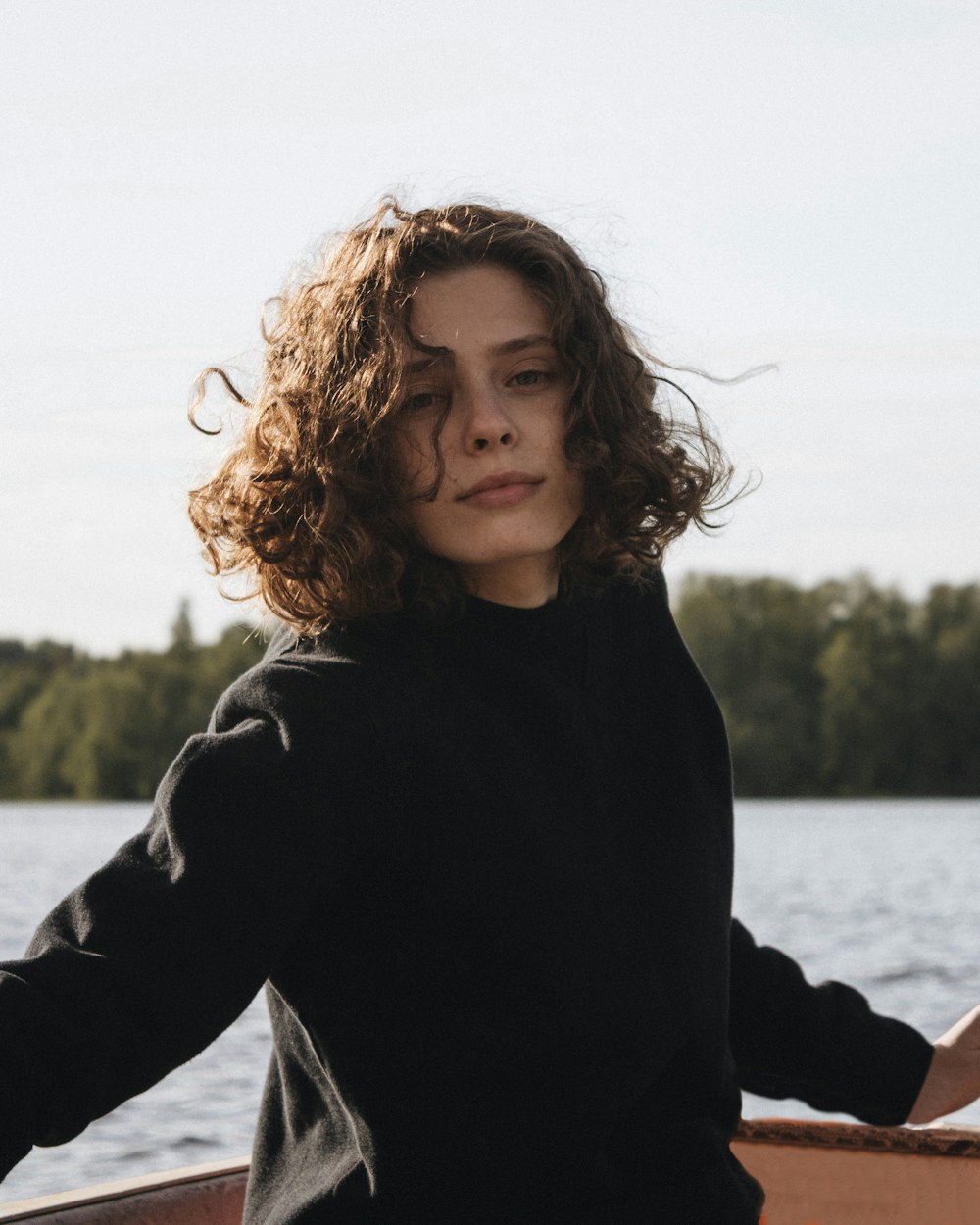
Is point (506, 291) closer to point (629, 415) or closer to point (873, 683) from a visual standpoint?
point (629, 415)

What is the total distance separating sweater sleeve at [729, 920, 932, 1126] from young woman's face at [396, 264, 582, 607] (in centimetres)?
53

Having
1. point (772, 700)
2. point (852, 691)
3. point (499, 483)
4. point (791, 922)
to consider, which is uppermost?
point (499, 483)

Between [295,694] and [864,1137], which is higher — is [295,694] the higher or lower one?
the higher one

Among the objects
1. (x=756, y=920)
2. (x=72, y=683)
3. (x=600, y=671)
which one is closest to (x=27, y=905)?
(x=756, y=920)

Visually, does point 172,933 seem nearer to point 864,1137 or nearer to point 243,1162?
point 243,1162

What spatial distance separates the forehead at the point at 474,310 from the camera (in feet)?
4.07

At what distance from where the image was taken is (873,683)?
107 feet

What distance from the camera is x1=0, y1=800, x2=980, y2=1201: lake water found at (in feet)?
18.0

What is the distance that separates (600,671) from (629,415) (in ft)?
0.75

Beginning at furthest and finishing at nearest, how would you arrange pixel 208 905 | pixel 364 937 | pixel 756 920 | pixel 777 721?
1. pixel 777 721
2. pixel 756 920
3. pixel 364 937
4. pixel 208 905

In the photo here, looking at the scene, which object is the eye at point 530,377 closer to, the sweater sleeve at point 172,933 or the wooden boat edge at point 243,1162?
the sweater sleeve at point 172,933

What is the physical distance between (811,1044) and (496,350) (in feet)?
2.58

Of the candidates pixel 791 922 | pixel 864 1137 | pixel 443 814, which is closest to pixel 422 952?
pixel 443 814

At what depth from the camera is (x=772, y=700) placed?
3300 cm
